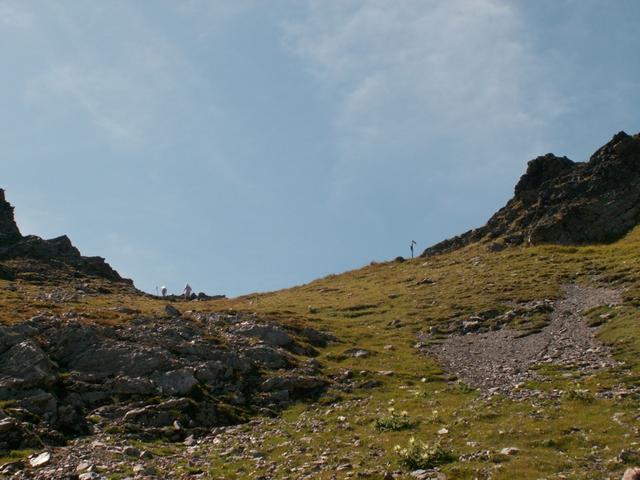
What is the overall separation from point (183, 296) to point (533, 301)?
68970 mm

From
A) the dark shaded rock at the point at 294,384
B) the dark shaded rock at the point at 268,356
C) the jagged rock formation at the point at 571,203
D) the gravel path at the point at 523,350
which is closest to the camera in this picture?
the gravel path at the point at 523,350

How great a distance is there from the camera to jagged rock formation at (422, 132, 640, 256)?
100900mm

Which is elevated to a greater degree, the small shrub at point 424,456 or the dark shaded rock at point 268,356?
the dark shaded rock at point 268,356

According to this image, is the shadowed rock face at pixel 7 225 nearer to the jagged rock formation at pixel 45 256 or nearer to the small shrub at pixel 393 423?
the jagged rock formation at pixel 45 256

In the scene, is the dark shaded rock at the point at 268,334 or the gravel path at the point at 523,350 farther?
the dark shaded rock at the point at 268,334

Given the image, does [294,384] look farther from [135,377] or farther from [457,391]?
[457,391]

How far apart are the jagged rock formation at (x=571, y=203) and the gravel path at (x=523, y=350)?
39101 millimetres

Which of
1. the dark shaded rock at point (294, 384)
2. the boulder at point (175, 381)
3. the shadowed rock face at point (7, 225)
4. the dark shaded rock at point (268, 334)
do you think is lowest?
the dark shaded rock at point (294, 384)

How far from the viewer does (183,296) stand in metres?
118

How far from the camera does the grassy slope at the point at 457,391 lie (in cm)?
2466

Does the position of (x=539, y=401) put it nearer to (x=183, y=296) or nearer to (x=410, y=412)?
(x=410, y=412)

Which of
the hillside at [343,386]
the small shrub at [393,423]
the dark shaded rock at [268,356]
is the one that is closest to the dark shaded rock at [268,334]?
the hillside at [343,386]

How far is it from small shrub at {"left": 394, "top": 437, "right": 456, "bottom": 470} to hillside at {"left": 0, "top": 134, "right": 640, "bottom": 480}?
0.07 m

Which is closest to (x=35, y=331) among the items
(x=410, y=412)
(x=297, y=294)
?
(x=410, y=412)
